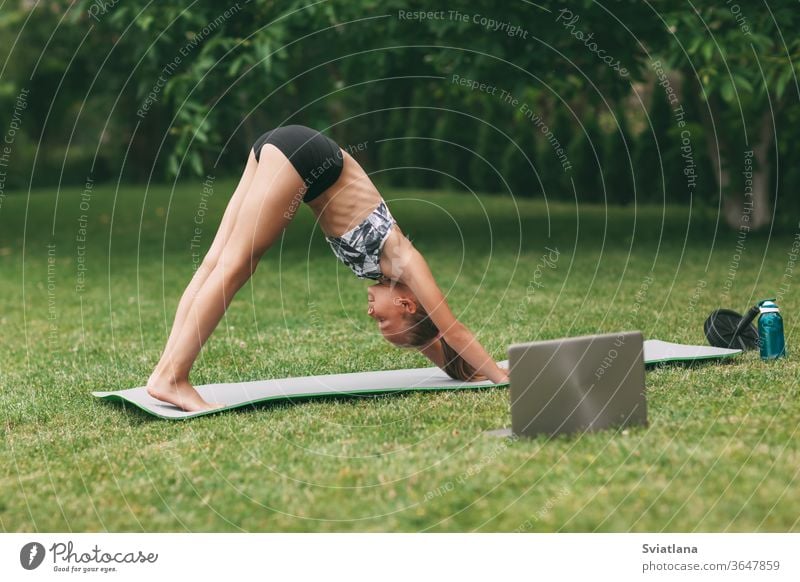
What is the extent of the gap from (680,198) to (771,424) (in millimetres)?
14923

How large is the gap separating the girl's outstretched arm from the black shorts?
0.50 meters

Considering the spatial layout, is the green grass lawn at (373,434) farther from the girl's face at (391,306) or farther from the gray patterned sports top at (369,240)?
the gray patterned sports top at (369,240)

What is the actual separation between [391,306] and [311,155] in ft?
2.99

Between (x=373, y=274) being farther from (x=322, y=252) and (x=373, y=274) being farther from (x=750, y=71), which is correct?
(x=322, y=252)

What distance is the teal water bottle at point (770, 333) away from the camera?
6.21m

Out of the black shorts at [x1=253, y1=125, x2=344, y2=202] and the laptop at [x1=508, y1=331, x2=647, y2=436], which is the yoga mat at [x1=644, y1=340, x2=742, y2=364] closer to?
the laptop at [x1=508, y1=331, x2=647, y2=436]

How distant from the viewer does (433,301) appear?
216 inches

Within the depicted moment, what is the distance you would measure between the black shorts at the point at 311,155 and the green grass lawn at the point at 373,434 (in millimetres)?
1189

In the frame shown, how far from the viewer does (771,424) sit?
4.78m

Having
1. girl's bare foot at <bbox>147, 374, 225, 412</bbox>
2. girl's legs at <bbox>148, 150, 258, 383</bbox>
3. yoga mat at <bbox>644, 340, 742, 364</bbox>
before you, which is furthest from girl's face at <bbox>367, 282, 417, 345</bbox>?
yoga mat at <bbox>644, 340, 742, 364</bbox>

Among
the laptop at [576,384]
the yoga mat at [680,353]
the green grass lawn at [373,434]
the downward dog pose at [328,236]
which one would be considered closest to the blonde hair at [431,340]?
the downward dog pose at [328,236]

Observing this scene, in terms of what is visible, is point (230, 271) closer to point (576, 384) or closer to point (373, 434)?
point (373, 434)

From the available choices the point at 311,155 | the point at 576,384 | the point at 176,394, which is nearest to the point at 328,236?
the point at 311,155
